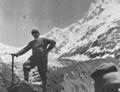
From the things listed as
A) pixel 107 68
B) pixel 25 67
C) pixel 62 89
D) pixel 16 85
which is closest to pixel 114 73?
pixel 107 68

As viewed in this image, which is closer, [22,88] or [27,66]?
[22,88]

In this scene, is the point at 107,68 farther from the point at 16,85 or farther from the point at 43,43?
the point at 43,43

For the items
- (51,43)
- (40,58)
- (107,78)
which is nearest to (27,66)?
(40,58)

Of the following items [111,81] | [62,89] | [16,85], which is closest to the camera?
[111,81]

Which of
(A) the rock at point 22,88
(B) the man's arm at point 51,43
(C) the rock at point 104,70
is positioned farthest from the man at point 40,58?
(C) the rock at point 104,70

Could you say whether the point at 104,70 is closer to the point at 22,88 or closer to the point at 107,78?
the point at 107,78

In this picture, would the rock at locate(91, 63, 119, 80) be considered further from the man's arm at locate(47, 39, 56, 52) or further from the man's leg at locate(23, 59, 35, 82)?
the man's arm at locate(47, 39, 56, 52)

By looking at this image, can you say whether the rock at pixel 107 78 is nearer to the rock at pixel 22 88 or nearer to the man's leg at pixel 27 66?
the rock at pixel 22 88

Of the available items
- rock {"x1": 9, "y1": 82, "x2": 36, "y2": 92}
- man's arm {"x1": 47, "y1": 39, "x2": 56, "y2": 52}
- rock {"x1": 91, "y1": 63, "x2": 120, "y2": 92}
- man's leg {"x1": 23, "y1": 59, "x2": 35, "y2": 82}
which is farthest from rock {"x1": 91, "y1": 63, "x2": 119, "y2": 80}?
man's arm {"x1": 47, "y1": 39, "x2": 56, "y2": 52}

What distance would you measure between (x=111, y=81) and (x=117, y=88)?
145mm

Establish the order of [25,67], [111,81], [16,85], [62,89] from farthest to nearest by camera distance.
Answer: [62,89] < [25,67] < [16,85] < [111,81]

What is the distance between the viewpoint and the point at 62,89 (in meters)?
106

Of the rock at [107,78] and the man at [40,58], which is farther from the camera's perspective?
the man at [40,58]

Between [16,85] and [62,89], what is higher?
[62,89]
